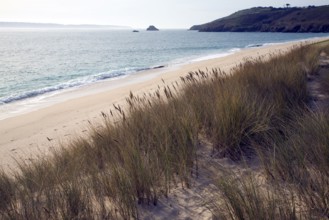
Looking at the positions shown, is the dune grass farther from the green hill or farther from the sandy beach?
the green hill

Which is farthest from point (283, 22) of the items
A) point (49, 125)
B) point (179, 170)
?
point (179, 170)

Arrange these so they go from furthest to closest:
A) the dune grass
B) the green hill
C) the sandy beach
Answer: the green hill → the sandy beach → the dune grass

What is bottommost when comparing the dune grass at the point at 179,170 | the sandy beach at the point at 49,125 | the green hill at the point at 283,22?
the sandy beach at the point at 49,125

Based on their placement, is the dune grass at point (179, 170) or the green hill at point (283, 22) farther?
the green hill at point (283, 22)

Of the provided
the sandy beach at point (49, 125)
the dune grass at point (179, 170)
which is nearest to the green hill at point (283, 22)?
the sandy beach at point (49, 125)

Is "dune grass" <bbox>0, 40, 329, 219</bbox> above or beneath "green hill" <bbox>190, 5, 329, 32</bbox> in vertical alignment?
beneath

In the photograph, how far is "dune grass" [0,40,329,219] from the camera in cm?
251

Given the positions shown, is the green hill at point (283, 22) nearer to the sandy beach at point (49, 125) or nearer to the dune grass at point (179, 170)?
the sandy beach at point (49, 125)

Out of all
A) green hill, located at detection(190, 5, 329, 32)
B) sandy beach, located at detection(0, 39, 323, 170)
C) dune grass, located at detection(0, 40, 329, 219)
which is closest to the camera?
dune grass, located at detection(0, 40, 329, 219)

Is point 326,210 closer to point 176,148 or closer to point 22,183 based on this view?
point 176,148

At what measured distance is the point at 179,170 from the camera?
11.2 ft

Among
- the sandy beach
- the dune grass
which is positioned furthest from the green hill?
the dune grass

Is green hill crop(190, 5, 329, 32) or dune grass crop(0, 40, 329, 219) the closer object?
dune grass crop(0, 40, 329, 219)

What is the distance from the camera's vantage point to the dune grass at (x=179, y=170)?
251 cm
